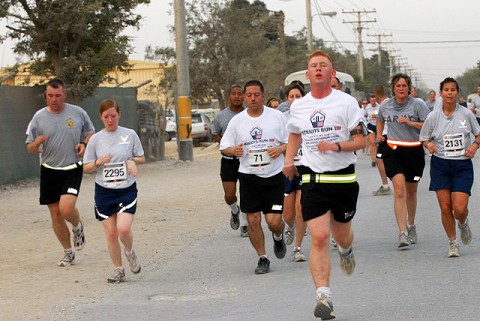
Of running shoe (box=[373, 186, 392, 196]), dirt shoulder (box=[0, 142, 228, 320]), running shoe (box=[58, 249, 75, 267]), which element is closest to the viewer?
dirt shoulder (box=[0, 142, 228, 320])

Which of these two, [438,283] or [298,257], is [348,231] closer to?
[438,283]

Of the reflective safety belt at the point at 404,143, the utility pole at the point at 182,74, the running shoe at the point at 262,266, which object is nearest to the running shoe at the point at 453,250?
the reflective safety belt at the point at 404,143

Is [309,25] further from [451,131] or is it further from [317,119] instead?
[317,119]

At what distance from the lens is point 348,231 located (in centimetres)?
805

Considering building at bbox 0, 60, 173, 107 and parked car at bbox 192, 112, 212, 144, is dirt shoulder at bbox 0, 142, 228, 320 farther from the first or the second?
parked car at bbox 192, 112, 212, 144

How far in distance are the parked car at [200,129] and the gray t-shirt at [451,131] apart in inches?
1360

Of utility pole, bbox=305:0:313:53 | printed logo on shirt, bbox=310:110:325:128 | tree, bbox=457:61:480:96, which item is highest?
utility pole, bbox=305:0:313:53

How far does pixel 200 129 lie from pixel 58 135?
34.2 metres

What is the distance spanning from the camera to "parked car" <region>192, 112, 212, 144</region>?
148 feet

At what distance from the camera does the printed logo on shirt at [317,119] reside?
25.6 feet

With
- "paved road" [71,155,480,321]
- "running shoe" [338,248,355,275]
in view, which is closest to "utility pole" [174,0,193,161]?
"paved road" [71,155,480,321]

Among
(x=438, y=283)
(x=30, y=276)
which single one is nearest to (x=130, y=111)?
(x=30, y=276)

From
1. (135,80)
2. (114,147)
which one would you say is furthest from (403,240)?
Result: (135,80)

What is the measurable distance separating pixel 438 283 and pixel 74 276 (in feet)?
12.5
